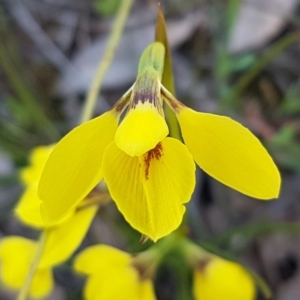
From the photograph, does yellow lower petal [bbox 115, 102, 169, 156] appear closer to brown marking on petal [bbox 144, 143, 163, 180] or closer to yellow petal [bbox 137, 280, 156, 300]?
brown marking on petal [bbox 144, 143, 163, 180]

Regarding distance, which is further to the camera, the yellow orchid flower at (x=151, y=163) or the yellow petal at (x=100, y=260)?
the yellow petal at (x=100, y=260)

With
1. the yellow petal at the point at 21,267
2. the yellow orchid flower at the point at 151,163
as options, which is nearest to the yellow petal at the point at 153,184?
the yellow orchid flower at the point at 151,163

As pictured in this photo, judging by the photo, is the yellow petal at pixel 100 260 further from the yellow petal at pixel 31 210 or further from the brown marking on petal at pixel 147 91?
the brown marking on petal at pixel 147 91

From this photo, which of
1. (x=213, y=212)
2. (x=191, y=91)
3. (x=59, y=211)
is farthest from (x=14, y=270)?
(x=191, y=91)

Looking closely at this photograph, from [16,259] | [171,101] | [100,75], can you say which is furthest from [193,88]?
[171,101]

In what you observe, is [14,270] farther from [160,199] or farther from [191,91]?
[191,91]

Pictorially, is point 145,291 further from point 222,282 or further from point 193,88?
point 193,88
